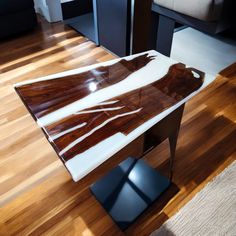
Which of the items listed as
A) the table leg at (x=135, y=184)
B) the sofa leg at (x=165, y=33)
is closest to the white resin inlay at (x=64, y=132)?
the table leg at (x=135, y=184)

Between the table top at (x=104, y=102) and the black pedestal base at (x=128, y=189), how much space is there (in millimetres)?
423

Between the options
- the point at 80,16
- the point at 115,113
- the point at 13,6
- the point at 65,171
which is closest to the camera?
the point at 115,113

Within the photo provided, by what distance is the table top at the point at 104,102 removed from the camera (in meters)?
0.66

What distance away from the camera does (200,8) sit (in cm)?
143

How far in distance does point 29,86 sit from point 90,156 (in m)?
0.38

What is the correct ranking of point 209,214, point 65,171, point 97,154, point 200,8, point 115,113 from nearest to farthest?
1. point 97,154
2. point 115,113
3. point 209,214
4. point 65,171
5. point 200,8

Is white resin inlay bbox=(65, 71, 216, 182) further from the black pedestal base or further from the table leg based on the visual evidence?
the black pedestal base

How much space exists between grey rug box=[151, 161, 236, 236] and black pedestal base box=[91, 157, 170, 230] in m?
0.11

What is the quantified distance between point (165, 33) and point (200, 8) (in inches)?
12.2

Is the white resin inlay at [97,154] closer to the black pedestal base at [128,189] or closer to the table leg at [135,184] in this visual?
the table leg at [135,184]

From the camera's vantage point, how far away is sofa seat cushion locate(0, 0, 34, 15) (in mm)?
1853

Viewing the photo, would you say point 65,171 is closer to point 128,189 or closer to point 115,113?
point 128,189

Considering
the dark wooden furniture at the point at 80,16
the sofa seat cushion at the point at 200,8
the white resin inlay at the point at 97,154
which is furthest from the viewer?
the dark wooden furniture at the point at 80,16

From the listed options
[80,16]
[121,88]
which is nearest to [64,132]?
[121,88]
